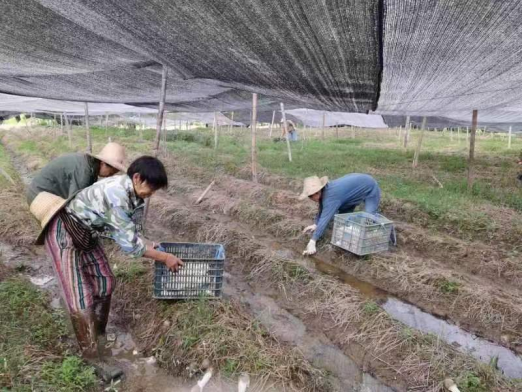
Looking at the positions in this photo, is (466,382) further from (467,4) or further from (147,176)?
(147,176)

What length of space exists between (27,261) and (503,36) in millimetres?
5168

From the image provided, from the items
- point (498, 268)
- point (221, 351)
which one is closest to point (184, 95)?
point (221, 351)

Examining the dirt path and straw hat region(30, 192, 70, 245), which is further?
the dirt path

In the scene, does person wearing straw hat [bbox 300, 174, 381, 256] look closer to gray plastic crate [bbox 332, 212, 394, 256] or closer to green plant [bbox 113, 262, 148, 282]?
gray plastic crate [bbox 332, 212, 394, 256]

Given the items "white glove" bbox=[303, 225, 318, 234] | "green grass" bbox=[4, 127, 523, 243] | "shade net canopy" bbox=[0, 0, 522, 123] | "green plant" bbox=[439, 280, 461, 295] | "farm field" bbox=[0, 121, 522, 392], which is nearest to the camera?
"shade net canopy" bbox=[0, 0, 522, 123]

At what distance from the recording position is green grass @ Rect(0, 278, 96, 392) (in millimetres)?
2256

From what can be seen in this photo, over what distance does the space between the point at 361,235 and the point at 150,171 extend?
8.92ft

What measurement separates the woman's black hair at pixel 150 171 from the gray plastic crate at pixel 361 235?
8.50 ft

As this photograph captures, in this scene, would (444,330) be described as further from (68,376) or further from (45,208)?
(45,208)

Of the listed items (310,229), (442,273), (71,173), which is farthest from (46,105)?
(442,273)

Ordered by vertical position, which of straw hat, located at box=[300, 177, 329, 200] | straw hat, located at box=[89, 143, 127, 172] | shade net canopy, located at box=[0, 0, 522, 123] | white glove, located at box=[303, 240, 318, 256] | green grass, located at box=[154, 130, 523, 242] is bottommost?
white glove, located at box=[303, 240, 318, 256]

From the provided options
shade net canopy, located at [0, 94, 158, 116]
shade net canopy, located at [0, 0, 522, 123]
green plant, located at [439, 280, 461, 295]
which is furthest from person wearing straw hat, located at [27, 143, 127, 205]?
green plant, located at [439, 280, 461, 295]

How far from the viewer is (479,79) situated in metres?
2.62

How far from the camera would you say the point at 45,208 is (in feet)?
8.25
